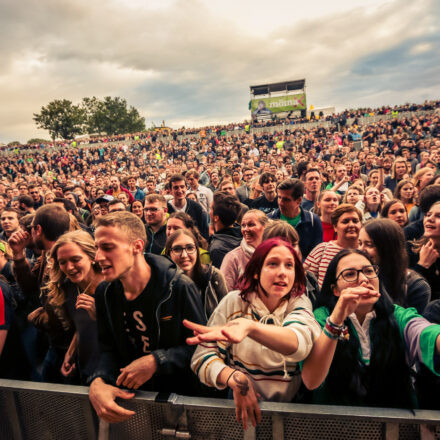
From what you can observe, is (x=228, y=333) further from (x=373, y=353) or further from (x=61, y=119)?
(x=61, y=119)

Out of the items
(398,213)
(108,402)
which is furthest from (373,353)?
(398,213)

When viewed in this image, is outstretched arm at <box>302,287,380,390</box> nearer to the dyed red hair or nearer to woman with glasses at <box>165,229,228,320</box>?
the dyed red hair

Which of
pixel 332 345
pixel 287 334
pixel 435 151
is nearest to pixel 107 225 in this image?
pixel 287 334

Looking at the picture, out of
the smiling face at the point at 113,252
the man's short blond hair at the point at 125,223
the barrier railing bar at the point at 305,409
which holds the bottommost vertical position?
the barrier railing bar at the point at 305,409

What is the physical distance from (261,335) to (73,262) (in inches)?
61.0

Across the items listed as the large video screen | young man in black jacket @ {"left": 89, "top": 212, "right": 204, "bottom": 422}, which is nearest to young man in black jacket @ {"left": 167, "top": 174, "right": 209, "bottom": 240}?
young man in black jacket @ {"left": 89, "top": 212, "right": 204, "bottom": 422}

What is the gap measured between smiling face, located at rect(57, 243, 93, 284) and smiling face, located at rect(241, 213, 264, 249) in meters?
1.54

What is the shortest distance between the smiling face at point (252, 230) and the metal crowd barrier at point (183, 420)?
1.73m

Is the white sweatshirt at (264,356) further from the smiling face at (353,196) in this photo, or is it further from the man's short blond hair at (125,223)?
the smiling face at (353,196)

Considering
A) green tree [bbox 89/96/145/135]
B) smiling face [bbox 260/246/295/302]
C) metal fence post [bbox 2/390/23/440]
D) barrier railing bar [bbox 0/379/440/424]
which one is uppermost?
green tree [bbox 89/96/145/135]

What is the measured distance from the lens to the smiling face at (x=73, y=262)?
2.12m

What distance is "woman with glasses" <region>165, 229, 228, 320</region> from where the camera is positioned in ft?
7.88

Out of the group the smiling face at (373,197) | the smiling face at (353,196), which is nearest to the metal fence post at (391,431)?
the smiling face at (373,197)

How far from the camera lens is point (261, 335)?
4.13 feet
